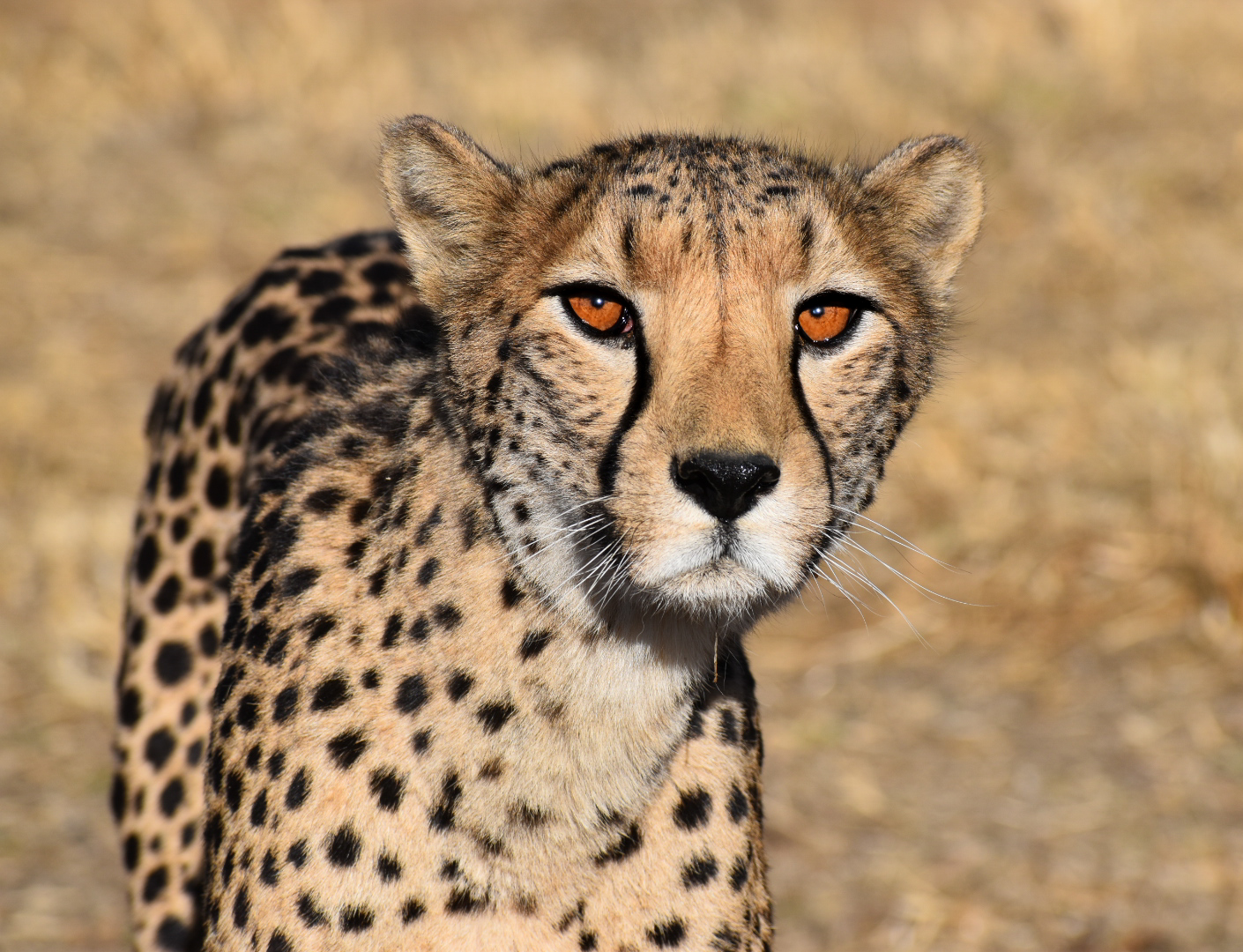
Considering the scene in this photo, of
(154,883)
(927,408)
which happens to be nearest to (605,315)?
(154,883)

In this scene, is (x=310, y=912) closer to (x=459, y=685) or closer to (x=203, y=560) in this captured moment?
(x=459, y=685)

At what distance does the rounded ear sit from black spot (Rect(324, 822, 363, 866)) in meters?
1.04

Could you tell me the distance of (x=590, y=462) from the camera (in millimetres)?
1646

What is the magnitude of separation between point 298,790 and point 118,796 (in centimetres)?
86

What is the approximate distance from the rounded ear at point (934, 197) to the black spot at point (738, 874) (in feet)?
2.65

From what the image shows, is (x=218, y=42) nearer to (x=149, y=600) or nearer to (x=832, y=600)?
(x=832, y=600)

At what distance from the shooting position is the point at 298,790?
1.77 meters

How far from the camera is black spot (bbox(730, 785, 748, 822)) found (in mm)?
1879

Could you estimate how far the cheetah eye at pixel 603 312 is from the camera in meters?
1.67

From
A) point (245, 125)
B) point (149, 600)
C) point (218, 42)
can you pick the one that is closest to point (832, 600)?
point (149, 600)

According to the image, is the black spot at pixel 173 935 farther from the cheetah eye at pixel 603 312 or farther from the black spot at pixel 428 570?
the cheetah eye at pixel 603 312

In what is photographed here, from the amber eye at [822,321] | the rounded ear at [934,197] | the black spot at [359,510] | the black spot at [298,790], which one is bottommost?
the black spot at [298,790]

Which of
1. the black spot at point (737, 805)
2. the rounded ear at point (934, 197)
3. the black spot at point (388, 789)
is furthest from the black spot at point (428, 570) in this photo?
the rounded ear at point (934, 197)

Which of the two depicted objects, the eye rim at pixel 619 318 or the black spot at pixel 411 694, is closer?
the eye rim at pixel 619 318
